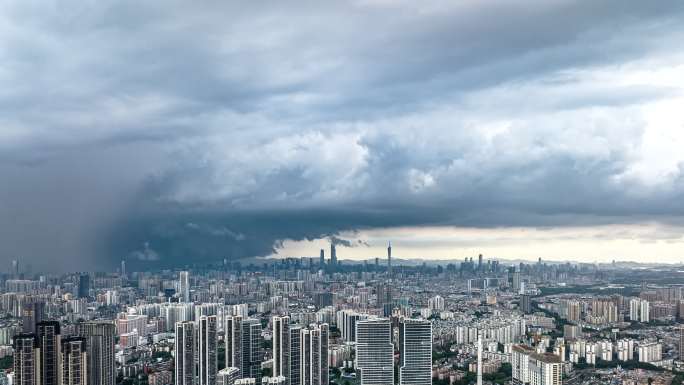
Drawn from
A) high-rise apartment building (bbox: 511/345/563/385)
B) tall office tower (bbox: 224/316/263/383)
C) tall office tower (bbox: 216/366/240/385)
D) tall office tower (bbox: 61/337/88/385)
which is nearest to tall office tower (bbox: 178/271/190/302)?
tall office tower (bbox: 224/316/263/383)

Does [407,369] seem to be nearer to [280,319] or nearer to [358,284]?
[280,319]

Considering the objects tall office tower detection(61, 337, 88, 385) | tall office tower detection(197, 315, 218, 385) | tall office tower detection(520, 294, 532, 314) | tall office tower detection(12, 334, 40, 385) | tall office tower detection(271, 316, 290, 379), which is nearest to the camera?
tall office tower detection(12, 334, 40, 385)

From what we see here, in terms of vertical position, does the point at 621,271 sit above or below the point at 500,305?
above

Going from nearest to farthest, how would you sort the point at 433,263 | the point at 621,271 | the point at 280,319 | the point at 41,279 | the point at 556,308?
the point at 280,319 < the point at 621,271 < the point at 41,279 < the point at 556,308 < the point at 433,263

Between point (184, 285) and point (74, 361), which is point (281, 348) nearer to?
point (74, 361)

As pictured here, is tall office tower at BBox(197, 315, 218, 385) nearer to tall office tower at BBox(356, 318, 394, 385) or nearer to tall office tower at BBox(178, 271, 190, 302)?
tall office tower at BBox(356, 318, 394, 385)

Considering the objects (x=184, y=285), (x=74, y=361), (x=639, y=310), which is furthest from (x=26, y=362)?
(x=184, y=285)

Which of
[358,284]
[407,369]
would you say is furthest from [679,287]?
[358,284]
